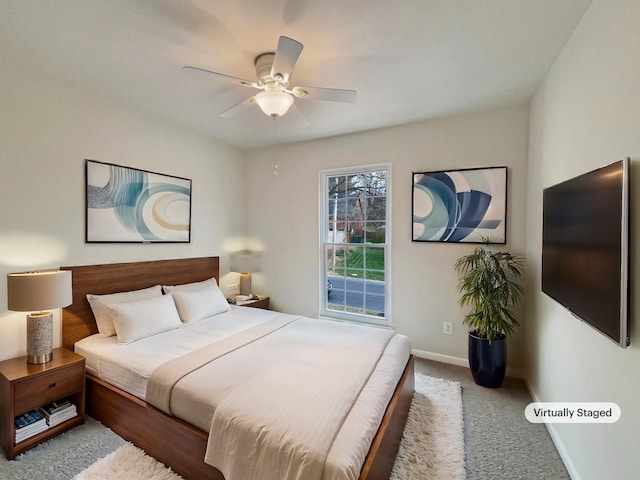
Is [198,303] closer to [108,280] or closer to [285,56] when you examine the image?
[108,280]

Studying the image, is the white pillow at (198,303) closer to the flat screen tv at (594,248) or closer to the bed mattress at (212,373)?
the bed mattress at (212,373)

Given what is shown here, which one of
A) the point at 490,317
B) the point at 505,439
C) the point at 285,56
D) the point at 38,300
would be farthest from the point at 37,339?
the point at 490,317

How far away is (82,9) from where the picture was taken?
163cm

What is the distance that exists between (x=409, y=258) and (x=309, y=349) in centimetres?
172

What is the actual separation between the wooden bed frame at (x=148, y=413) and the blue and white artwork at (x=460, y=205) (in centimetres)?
146

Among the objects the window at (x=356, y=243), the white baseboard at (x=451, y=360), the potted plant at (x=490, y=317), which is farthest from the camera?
the window at (x=356, y=243)

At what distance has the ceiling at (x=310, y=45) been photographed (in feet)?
5.34

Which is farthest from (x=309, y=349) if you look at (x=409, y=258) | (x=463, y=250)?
(x=463, y=250)

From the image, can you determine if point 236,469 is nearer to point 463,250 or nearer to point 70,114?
point 463,250

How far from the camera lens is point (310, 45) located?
6.33 ft

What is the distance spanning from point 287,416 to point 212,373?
67 cm

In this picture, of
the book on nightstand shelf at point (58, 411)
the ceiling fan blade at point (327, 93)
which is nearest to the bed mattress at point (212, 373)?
the book on nightstand shelf at point (58, 411)

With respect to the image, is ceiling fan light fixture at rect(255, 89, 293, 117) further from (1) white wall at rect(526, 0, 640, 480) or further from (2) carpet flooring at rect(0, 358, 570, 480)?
(2) carpet flooring at rect(0, 358, 570, 480)

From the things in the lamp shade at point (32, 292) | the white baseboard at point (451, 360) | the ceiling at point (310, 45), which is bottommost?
the white baseboard at point (451, 360)
